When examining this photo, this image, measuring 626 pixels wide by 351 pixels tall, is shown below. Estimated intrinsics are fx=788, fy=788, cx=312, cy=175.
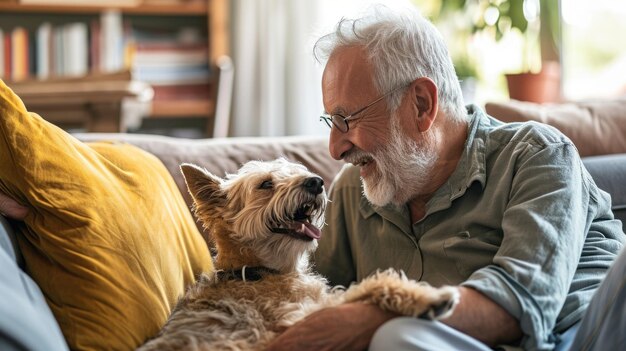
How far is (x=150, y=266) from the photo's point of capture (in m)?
1.89

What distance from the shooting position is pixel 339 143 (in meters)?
2.06

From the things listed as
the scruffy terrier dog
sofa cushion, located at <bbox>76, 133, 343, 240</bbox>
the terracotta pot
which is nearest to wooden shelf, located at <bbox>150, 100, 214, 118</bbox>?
the terracotta pot

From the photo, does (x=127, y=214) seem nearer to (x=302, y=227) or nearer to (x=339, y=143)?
(x=302, y=227)

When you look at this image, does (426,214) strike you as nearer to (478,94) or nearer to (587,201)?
(587,201)

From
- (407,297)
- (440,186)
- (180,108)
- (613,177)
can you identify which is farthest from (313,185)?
(180,108)

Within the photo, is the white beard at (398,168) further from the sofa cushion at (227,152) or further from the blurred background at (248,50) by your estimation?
the blurred background at (248,50)

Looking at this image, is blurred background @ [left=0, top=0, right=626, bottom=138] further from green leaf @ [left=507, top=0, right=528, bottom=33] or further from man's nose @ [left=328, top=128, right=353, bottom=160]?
man's nose @ [left=328, top=128, right=353, bottom=160]

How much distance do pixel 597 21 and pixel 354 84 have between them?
2910 mm

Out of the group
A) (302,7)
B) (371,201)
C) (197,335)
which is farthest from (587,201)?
(302,7)

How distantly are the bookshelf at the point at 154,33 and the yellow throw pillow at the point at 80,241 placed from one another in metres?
2.80

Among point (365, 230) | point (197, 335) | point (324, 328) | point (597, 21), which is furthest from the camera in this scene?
point (597, 21)

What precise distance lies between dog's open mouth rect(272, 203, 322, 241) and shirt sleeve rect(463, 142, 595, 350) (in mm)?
497

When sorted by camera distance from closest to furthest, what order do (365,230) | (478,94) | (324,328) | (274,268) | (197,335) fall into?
(324,328)
(197,335)
(274,268)
(365,230)
(478,94)

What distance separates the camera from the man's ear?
2041mm
